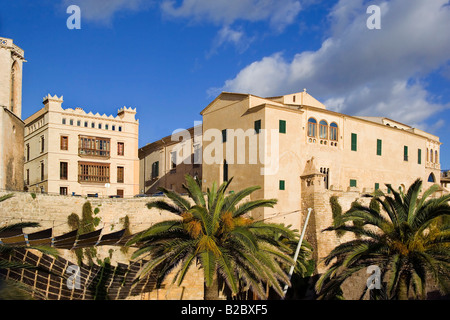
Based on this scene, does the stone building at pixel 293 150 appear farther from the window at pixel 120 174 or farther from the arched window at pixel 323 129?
the window at pixel 120 174

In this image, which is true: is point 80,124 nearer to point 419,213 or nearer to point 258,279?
point 258,279

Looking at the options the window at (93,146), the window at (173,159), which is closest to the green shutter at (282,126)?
the window at (173,159)

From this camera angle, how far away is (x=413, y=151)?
36.8 m

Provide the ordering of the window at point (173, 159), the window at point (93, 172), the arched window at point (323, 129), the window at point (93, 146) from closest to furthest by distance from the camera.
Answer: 1. the arched window at point (323, 129)
2. the window at point (93, 172)
3. the window at point (93, 146)
4. the window at point (173, 159)

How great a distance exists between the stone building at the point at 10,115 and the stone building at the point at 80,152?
16.3 ft

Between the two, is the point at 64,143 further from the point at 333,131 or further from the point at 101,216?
the point at 333,131

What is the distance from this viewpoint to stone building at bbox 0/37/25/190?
27.0 metres

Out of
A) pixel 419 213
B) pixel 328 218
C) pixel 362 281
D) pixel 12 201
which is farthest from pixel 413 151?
pixel 12 201

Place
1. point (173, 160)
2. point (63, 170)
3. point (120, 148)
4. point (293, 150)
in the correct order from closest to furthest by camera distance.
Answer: point (293, 150) → point (63, 170) → point (120, 148) → point (173, 160)

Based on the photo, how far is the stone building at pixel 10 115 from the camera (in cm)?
2700

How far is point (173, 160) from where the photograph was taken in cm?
4000

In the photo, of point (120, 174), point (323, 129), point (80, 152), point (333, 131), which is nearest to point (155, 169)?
point (120, 174)

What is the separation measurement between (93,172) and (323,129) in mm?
18293

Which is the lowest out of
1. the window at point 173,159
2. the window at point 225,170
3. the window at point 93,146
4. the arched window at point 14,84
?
the window at point 225,170
